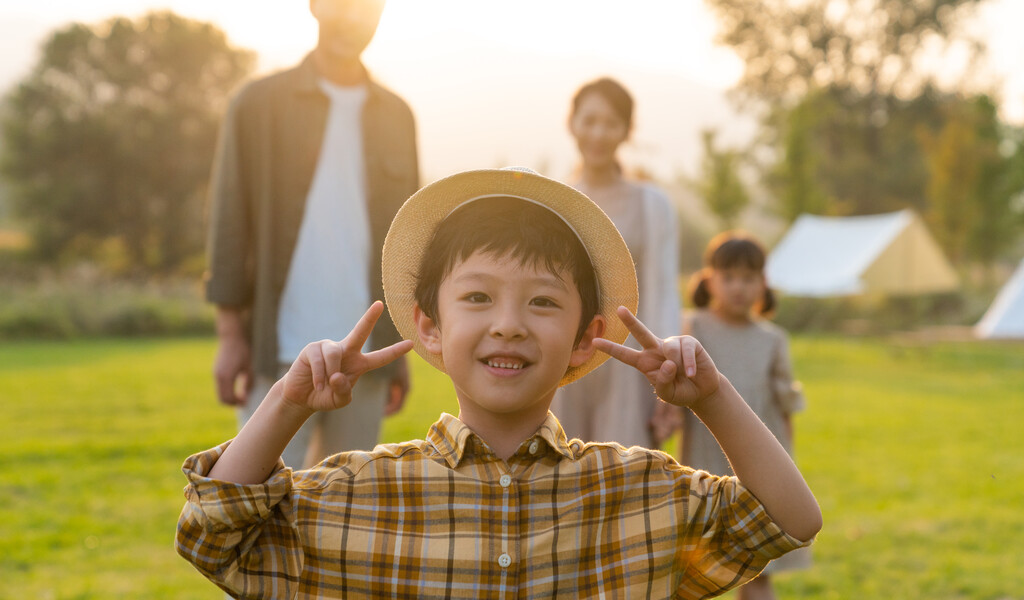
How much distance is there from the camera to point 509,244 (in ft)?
5.69

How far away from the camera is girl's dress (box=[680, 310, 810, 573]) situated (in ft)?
13.3

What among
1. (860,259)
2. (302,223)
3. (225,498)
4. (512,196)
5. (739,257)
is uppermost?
(512,196)

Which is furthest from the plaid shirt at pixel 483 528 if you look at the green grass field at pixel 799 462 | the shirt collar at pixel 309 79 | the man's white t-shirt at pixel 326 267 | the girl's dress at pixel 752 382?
the green grass field at pixel 799 462

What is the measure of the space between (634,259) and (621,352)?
210 centimetres

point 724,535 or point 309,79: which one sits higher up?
point 309,79

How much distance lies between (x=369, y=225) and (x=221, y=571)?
4.86 ft

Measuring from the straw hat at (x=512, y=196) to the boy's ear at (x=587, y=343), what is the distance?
1 cm

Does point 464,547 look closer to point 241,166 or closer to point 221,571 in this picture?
point 221,571

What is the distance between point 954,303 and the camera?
23484 mm

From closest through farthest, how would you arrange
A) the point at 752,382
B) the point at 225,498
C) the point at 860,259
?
the point at 225,498
the point at 752,382
the point at 860,259

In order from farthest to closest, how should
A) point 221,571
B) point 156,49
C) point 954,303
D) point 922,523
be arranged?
point 156,49 < point 954,303 < point 922,523 < point 221,571

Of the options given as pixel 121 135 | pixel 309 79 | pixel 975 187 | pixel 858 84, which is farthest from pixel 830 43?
pixel 309 79

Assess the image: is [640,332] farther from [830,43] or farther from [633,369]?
[830,43]

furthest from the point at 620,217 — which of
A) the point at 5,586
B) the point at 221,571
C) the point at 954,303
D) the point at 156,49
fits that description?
the point at 156,49
